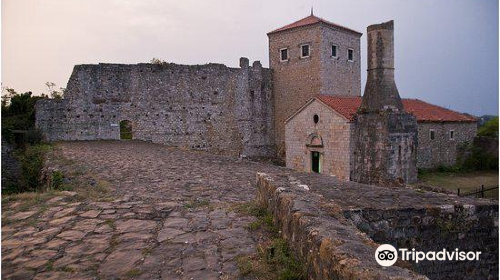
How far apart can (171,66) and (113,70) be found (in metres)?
3.26

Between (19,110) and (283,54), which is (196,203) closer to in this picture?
(19,110)

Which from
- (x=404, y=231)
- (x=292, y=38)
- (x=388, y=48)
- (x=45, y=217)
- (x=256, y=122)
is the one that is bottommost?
(x=404, y=231)

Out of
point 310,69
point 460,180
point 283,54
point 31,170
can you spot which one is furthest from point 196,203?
point 283,54

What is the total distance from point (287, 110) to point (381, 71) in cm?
1095

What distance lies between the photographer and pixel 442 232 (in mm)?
5012

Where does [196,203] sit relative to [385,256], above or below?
below

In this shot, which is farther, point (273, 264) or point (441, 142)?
point (441, 142)

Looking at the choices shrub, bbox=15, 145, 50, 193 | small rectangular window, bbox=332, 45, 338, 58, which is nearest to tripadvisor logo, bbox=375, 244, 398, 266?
shrub, bbox=15, 145, 50, 193

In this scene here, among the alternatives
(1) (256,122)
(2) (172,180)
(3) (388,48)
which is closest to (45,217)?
(2) (172,180)

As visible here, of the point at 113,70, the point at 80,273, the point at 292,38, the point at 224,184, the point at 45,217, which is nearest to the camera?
the point at 80,273

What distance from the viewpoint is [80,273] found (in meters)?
3.04

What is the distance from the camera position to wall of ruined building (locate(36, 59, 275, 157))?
19.7 m

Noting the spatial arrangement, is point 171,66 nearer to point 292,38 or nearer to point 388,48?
point 292,38

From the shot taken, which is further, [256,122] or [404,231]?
[256,122]
